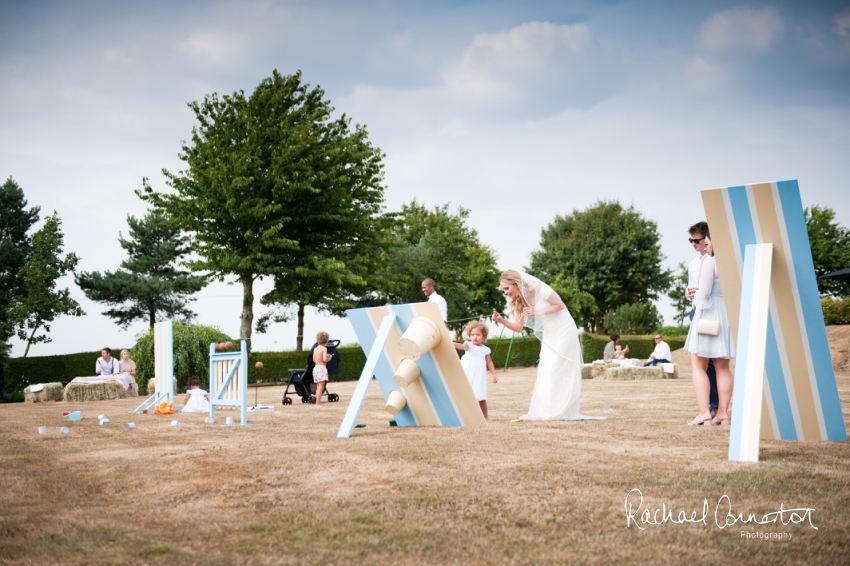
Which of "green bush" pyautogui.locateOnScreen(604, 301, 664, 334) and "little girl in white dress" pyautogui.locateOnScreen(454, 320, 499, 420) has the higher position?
"green bush" pyautogui.locateOnScreen(604, 301, 664, 334)

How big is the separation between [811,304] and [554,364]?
3.37 metres

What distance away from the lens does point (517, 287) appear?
820 cm

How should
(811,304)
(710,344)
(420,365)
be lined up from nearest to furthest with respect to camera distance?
1. (811,304)
2. (710,344)
3. (420,365)

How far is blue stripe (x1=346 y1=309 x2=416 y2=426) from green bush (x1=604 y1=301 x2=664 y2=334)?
39.6 m

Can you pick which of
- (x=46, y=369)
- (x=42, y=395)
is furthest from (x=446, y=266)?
(x=42, y=395)

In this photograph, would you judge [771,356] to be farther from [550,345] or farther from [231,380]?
[231,380]

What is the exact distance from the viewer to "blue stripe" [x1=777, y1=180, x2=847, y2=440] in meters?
4.98

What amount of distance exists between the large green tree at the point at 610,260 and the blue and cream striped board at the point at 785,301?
4369cm

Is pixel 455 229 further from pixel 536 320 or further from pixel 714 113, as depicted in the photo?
pixel 536 320

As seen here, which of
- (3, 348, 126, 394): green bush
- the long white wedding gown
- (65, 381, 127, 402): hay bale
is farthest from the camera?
(3, 348, 126, 394): green bush

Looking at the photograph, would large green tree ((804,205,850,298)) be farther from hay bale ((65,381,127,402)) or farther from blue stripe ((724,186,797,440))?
blue stripe ((724,186,797,440))

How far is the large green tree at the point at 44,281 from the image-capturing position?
33906 millimetres

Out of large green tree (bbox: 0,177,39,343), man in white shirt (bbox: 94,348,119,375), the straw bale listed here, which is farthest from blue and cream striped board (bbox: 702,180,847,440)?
large green tree (bbox: 0,177,39,343)

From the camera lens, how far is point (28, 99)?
25.0 m
